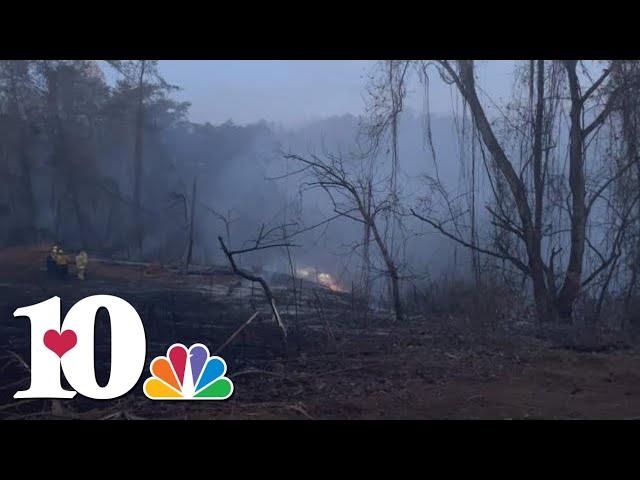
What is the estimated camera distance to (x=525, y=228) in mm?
10070

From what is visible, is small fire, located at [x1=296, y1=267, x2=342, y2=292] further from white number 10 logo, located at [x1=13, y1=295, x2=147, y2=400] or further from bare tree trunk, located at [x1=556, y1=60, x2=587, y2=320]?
white number 10 logo, located at [x1=13, y1=295, x2=147, y2=400]

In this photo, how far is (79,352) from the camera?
17.3 feet

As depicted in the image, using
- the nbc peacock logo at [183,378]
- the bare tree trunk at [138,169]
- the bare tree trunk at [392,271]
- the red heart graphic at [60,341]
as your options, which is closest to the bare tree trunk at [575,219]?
the bare tree trunk at [392,271]

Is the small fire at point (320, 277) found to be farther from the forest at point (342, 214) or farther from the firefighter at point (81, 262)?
the firefighter at point (81, 262)

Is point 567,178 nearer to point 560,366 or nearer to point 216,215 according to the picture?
point 560,366

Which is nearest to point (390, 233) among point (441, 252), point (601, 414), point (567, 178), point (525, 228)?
point (441, 252)

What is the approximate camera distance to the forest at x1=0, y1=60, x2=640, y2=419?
342 inches

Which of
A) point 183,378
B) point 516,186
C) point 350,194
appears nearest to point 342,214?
point 350,194

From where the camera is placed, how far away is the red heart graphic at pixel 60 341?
5234mm

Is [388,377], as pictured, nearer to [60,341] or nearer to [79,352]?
[79,352]

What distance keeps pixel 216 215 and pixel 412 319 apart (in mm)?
2805

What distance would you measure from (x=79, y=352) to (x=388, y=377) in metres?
2.75

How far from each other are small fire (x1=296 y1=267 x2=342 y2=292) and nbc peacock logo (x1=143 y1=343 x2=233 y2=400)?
3.84 meters

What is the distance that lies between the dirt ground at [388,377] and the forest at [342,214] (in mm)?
80
